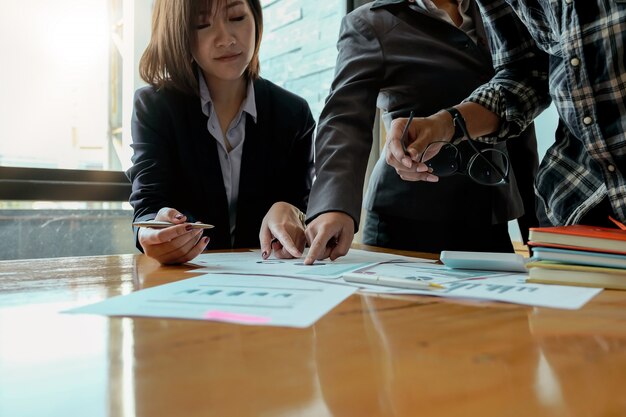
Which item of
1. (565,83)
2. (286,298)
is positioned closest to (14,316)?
(286,298)

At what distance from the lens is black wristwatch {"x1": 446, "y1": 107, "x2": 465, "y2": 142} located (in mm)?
926

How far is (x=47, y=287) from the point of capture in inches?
27.3

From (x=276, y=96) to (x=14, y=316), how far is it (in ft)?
3.68

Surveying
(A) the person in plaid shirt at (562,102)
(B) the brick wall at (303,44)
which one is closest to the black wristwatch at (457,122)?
(A) the person in plaid shirt at (562,102)

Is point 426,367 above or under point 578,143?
under

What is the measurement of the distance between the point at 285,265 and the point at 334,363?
0.50 metres

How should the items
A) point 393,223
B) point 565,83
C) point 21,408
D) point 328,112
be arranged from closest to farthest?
point 21,408, point 565,83, point 328,112, point 393,223

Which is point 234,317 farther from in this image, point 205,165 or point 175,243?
Answer: point 205,165

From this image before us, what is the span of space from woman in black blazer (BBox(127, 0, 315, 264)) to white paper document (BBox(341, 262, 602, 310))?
0.46 metres

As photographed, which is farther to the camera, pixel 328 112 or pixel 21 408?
pixel 328 112

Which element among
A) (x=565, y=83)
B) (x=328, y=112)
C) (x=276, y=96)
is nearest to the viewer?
(x=565, y=83)

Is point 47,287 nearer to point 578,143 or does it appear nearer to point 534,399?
point 534,399

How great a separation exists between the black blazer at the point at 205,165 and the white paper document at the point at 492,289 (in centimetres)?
64

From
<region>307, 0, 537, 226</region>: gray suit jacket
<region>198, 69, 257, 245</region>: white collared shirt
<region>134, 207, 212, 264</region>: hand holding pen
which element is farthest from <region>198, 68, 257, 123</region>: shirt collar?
<region>134, 207, 212, 264</region>: hand holding pen
